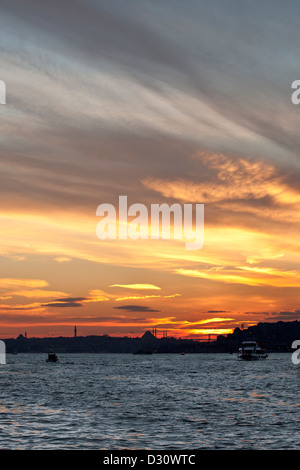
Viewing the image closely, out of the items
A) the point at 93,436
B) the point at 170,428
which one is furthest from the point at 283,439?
the point at 93,436

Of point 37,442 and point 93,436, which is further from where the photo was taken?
point 93,436

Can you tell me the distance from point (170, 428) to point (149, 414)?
1244 cm

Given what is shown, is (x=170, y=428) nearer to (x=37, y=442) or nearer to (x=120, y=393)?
(x=37, y=442)

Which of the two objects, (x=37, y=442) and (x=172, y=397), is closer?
(x=37, y=442)

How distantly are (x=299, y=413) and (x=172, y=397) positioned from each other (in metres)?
29.9

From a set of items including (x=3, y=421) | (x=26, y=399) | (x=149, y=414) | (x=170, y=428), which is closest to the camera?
(x=170, y=428)

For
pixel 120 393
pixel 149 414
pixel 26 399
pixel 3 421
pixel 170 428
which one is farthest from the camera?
pixel 120 393

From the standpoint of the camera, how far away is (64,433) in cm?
5441
